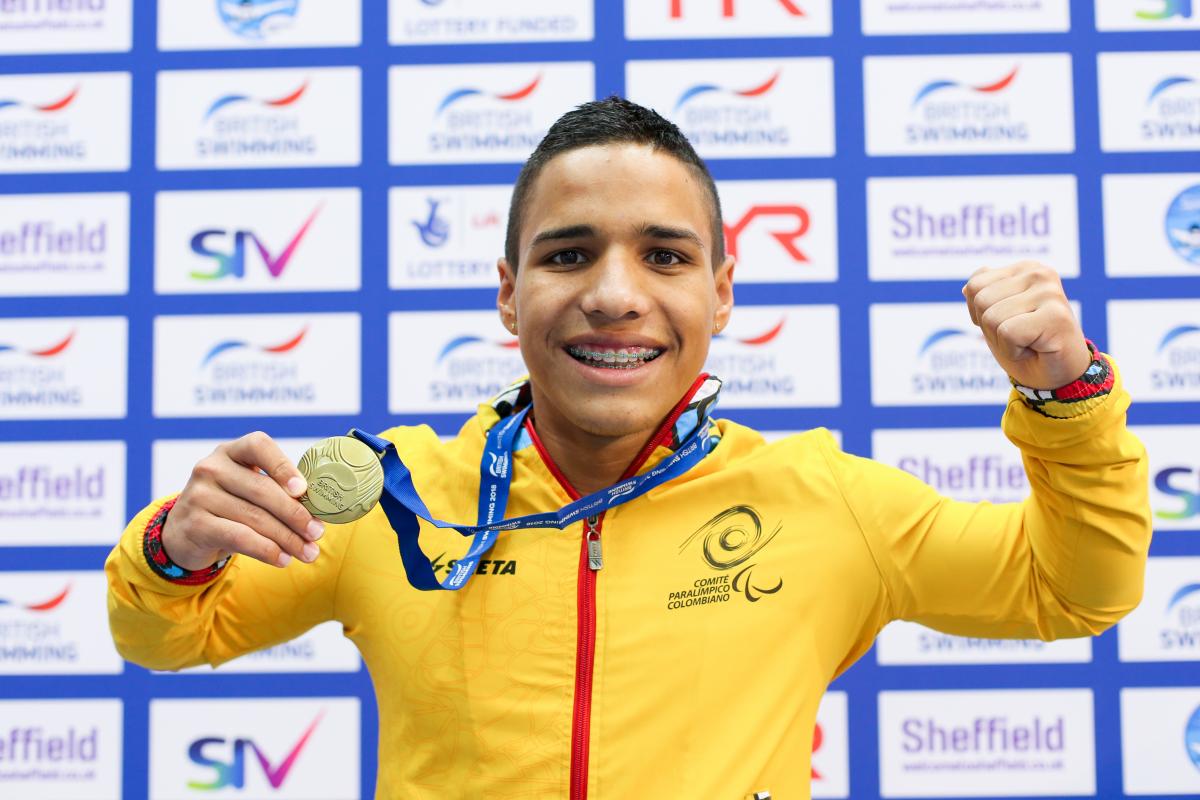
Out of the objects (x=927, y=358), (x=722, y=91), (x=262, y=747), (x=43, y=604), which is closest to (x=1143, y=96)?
(x=927, y=358)

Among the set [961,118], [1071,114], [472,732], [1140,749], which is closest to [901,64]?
[961,118]

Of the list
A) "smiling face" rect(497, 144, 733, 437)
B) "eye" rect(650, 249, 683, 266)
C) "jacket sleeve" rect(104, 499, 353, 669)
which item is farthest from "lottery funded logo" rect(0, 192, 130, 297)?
"eye" rect(650, 249, 683, 266)

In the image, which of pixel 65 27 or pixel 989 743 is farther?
pixel 65 27

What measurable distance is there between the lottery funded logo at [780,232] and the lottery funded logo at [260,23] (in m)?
1.15

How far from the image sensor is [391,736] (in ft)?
4.40

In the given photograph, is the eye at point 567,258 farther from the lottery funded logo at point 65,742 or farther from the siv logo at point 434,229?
the lottery funded logo at point 65,742

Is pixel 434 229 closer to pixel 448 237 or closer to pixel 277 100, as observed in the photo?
pixel 448 237

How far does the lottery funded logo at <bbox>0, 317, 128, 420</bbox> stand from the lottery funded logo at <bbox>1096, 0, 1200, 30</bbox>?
9.29 ft

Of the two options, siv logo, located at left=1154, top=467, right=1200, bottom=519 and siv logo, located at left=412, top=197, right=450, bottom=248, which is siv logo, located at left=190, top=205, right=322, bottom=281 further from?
siv logo, located at left=1154, top=467, right=1200, bottom=519

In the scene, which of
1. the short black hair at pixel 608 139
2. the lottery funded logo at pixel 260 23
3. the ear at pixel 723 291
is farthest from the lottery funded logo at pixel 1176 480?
the lottery funded logo at pixel 260 23

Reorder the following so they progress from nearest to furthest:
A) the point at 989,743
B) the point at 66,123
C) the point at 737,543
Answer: the point at 737,543
the point at 989,743
the point at 66,123

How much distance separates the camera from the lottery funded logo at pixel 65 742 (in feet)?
8.54

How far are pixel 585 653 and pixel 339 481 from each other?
1.33ft

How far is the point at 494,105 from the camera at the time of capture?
8.55 feet
